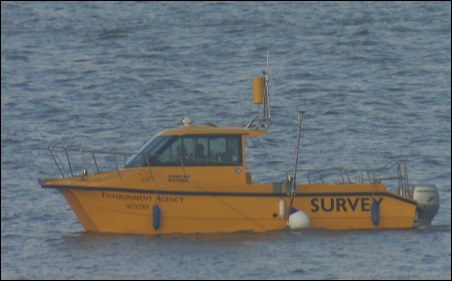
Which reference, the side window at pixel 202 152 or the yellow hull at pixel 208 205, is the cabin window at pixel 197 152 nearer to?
the side window at pixel 202 152

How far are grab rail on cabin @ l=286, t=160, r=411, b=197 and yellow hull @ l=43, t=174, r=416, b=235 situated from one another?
647 mm

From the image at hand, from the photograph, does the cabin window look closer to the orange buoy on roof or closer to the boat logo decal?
the orange buoy on roof

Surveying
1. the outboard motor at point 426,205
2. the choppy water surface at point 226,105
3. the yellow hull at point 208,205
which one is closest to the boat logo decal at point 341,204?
the yellow hull at point 208,205

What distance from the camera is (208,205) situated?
32156mm

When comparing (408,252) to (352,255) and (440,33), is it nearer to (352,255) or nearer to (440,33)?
(352,255)

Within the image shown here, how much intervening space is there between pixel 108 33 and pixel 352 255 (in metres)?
34.2

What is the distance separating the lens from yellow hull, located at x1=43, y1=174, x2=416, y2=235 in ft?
105

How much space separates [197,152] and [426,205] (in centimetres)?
499

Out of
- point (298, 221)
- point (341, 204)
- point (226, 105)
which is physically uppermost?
point (226, 105)

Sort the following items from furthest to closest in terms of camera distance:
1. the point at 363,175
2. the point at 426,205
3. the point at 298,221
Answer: the point at 363,175, the point at 426,205, the point at 298,221

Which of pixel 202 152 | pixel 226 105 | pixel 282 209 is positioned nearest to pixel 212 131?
pixel 202 152

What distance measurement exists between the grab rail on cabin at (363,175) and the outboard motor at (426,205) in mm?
667

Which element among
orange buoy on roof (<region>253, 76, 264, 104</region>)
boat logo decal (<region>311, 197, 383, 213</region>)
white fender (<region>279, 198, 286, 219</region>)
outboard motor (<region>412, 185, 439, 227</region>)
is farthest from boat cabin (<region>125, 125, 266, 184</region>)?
outboard motor (<region>412, 185, 439, 227</region>)

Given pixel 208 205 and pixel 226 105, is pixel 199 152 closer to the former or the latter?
pixel 208 205
